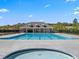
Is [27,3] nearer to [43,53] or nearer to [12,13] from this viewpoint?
[12,13]

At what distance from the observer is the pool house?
13016 mm

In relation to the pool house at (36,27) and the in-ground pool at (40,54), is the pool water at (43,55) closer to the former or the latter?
the in-ground pool at (40,54)

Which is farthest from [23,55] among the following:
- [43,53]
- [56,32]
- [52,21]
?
[56,32]

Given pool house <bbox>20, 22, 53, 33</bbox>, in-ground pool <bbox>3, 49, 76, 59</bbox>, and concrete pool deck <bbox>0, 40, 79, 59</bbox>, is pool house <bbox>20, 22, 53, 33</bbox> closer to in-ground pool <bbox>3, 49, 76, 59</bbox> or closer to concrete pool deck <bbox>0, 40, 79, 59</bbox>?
concrete pool deck <bbox>0, 40, 79, 59</bbox>

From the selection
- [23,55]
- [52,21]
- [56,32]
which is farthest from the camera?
[56,32]

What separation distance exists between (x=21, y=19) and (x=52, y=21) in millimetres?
2200

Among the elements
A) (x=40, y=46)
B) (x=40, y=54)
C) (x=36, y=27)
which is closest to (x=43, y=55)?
(x=40, y=54)

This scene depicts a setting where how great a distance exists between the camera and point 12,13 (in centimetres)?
1334

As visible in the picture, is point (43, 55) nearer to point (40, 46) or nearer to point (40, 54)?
point (40, 54)

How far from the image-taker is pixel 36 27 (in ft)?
44.1

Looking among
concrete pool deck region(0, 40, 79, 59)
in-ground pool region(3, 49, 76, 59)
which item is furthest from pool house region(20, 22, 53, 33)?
in-ground pool region(3, 49, 76, 59)

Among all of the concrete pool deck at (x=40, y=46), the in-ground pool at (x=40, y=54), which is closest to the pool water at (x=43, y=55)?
the in-ground pool at (x=40, y=54)

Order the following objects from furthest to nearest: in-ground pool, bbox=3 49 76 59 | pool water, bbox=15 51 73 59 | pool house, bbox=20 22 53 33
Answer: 1. pool house, bbox=20 22 53 33
2. pool water, bbox=15 51 73 59
3. in-ground pool, bbox=3 49 76 59

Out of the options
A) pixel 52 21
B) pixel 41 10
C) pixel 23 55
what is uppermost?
pixel 41 10
